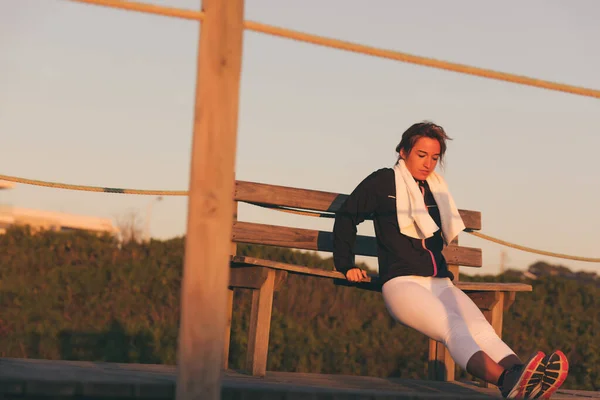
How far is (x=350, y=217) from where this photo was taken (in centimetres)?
484

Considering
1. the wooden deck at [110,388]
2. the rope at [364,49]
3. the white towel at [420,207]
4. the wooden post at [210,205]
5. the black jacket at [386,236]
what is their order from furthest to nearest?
the white towel at [420,207] < the black jacket at [386,236] < the wooden deck at [110,388] < the rope at [364,49] < the wooden post at [210,205]

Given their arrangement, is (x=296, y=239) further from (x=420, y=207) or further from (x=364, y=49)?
(x=364, y=49)

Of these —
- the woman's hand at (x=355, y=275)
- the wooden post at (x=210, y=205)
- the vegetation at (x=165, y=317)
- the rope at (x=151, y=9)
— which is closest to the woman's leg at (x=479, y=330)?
the woman's hand at (x=355, y=275)

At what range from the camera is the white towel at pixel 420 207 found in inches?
182

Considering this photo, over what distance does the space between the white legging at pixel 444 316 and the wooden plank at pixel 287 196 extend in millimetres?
1106

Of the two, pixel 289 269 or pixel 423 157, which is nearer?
pixel 423 157

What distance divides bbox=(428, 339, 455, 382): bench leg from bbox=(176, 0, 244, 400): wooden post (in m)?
2.75

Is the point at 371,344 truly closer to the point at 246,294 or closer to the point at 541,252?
the point at 246,294

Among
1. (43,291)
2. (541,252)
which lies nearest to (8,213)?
(43,291)

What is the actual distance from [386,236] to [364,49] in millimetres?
1571

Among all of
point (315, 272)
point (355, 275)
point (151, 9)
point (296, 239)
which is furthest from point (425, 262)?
point (151, 9)

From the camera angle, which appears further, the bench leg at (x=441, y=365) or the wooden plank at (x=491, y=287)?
the bench leg at (x=441, y=365)

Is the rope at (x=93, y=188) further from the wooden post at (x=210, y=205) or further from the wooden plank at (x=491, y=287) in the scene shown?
the wooden post at (x=210, y=205)

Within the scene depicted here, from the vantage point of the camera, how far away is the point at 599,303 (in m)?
10.8
